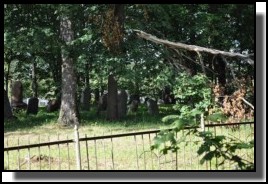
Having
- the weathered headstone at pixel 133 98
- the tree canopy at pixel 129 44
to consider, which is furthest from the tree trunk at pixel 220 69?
the weathered headstone at pixel 133 98

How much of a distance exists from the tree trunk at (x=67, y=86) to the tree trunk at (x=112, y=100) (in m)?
0.42

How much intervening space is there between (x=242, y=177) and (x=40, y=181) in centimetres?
214

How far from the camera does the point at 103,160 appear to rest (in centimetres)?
541

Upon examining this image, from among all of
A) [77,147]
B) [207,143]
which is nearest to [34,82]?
[77,147]

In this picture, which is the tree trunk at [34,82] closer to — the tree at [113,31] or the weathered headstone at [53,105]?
the weathered headstone at [53,105]

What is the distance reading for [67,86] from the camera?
16.1 feet

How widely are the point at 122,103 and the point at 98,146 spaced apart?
665 mm

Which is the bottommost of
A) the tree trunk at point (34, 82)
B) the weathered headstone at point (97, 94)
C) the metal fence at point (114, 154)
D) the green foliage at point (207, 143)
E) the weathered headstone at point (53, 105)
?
the metal fence at point (114, 154)

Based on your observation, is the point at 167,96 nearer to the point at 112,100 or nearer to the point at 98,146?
the point at 112,100

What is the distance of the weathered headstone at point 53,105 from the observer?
4914 millimetres

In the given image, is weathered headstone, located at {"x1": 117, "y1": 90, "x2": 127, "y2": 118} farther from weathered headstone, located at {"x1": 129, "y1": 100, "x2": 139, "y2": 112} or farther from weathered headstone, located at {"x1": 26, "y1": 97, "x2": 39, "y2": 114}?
weathered headstone, located at {"x1": 26, "y1": 97, "x2": 39, "y2": 114}

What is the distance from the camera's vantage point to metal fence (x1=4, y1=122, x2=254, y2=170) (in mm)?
4840

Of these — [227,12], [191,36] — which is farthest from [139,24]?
[227,12]

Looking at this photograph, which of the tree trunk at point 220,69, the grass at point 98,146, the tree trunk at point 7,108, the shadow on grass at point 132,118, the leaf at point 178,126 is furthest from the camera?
the tree trunk at point 220,69
